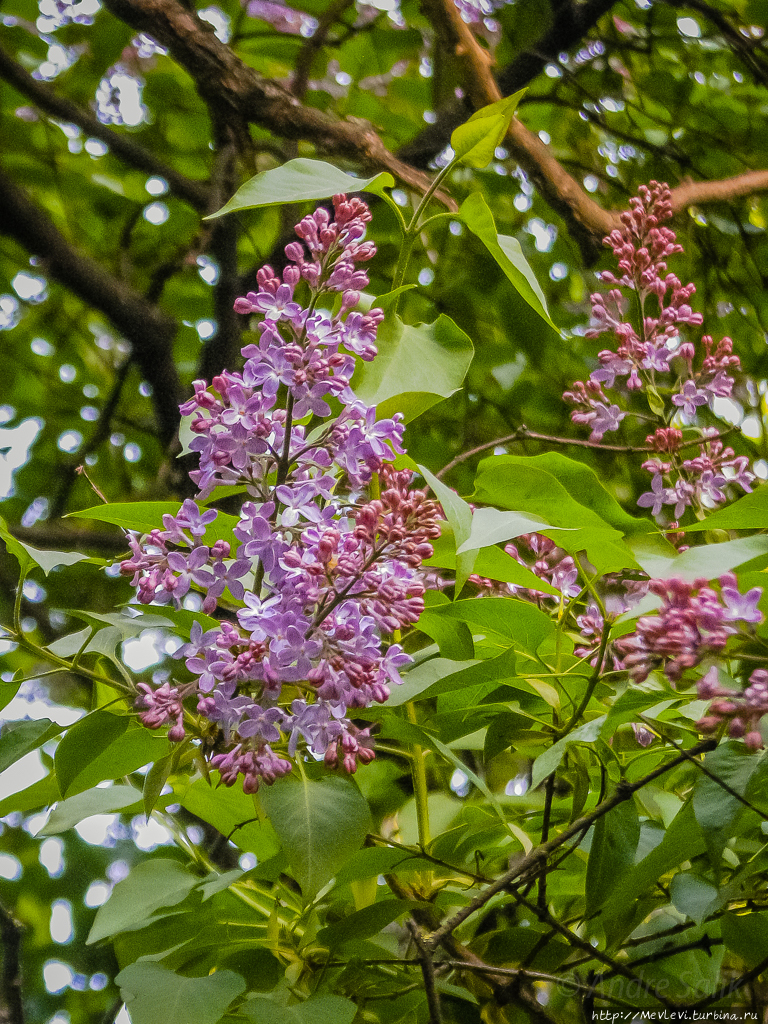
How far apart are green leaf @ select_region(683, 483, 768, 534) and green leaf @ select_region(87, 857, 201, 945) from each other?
0.31 meters

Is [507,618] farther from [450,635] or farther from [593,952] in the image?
[593,952]

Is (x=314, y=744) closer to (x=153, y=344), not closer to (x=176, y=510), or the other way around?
(x=176, y=510)

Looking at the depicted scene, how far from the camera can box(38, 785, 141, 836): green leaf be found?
0.47 metres

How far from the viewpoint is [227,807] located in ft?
1.74

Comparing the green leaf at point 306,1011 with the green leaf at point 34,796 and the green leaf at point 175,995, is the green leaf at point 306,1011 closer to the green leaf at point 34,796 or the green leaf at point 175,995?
the green leaf at point 175,995

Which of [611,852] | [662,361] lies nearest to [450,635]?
[611,852]

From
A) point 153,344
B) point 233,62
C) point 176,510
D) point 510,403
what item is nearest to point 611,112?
point 510,403

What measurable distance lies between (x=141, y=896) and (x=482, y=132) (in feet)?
1.40

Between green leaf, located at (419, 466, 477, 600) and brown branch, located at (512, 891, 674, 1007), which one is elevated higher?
green leaf, located at (419, 466, 477, 600)

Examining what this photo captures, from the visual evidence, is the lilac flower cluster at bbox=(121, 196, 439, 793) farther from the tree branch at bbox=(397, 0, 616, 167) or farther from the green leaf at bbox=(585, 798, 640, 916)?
the tree branch at bbox=(397, 0, 616, 167)

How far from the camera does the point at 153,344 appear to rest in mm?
1153

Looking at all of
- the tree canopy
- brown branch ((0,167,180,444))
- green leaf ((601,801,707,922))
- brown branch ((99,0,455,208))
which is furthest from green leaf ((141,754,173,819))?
brown branch ((0,167,180,444))

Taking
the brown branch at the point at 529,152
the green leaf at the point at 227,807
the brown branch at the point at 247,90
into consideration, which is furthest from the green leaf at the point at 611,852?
the brown branch at the point at 529,152

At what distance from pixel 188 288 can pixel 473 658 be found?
1.03 m
